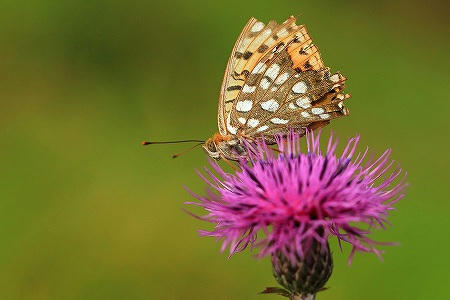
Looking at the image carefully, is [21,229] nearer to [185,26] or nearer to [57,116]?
[57,116]

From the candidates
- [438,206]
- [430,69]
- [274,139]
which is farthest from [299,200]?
[430,69]

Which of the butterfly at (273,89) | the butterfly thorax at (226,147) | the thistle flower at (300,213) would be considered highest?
the butterfly at (273,89)

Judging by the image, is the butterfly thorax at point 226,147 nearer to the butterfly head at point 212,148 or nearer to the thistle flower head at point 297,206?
the butterfly head at point 212,148

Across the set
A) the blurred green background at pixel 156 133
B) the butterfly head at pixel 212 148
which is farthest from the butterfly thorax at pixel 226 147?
the blurred green background at pixel 156 133

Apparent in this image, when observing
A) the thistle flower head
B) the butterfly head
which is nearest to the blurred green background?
the butterfly head

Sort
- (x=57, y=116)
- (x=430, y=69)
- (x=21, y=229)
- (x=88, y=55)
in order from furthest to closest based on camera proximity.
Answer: (x=430, y=69) < (x=88, y=55) < (x=57, y=116) < (x=21, y=229)

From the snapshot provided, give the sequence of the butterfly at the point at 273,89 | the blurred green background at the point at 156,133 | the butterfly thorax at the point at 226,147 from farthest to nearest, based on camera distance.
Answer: the blurred green background at the point at 156,133 < the butterfly at the point at 273,89 < the butterfly thorax at the point at 226,147
